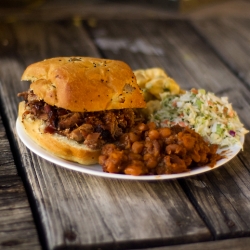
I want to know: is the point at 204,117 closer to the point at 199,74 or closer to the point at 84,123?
the point at 84,123

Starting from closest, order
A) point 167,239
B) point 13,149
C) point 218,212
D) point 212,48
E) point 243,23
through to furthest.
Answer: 1. point 167,239
2. point 218,212
3. point 13,149
4. point 212,48
5. point 243,23

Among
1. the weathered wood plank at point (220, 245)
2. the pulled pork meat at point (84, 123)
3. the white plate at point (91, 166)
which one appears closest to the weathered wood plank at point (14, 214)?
the white plate at point (91, 166)

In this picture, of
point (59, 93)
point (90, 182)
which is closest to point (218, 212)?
point (90, 182)

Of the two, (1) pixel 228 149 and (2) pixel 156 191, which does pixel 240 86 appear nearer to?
(1) pixel 228 149

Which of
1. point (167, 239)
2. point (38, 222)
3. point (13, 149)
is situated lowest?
point (13, 149)

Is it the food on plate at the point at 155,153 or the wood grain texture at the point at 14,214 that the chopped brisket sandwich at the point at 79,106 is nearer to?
the food on plate at the point at 155,153

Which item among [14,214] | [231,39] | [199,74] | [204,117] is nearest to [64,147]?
[14,214]
